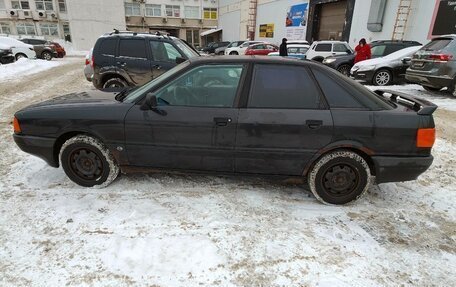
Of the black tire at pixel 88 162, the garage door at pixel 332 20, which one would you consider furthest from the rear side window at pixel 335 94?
the garage door at pixel 332 20

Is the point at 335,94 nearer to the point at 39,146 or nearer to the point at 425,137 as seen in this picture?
the point at 425,137

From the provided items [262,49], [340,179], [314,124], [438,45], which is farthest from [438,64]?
[262,49]

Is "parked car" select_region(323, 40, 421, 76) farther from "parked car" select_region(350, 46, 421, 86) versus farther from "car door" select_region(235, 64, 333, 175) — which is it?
"car door" select_region(235, 64, 333, 175)

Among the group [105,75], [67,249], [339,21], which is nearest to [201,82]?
[67,249]

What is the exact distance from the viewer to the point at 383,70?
10445 millimetres

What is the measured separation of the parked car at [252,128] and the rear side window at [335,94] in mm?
10

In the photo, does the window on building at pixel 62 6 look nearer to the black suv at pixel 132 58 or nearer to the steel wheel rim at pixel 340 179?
the black suv at pixel 132 58

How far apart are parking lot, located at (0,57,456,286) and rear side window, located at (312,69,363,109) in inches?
43.5

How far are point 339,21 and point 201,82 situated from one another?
837 inches

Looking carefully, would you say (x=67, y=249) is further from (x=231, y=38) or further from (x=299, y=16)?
(x=231, y=38)

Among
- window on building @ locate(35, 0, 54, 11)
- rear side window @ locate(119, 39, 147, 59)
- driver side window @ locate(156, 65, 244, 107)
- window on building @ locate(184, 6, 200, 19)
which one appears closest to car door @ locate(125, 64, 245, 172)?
driver side window @ locate(156, 65, 244, 107)

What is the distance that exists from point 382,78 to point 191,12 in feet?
149

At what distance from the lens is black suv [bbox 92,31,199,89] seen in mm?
7301

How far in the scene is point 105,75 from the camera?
738 centimetres
